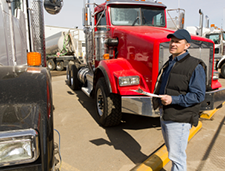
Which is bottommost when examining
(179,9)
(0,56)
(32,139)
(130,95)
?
(130,95)

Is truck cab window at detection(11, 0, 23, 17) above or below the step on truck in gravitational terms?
above

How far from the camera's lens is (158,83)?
7.25ft

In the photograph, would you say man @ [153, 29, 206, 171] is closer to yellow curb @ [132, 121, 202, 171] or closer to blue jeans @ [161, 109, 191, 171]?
blue jeans @ [161, 109, 191, 171]

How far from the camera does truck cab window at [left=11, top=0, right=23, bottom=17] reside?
300cm

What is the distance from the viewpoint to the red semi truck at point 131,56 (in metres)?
3.16

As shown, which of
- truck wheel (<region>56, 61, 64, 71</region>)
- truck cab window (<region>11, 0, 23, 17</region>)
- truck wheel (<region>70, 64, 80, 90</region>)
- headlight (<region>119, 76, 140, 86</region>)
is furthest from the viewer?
truck wheel (<region>56, 61, 64, 71</region>)

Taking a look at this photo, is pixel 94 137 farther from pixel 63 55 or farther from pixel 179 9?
pixel 63 55

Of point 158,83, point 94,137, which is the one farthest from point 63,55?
point 158,83

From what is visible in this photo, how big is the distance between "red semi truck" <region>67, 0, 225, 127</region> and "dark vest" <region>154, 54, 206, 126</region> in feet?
3.67

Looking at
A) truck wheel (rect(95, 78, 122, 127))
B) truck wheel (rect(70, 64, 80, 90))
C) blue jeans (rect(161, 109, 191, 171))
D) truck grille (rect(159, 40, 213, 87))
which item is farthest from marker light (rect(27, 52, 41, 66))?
truck wheel (rect(70, 64, 80, 90))

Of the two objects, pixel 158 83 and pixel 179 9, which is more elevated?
pixel 179 9

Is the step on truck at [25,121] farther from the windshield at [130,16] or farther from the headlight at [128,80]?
the windshield at [130,16]

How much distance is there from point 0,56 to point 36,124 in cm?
145

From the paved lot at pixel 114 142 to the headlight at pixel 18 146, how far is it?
1597 millimetres
